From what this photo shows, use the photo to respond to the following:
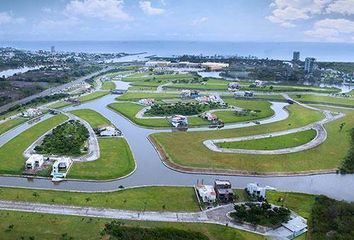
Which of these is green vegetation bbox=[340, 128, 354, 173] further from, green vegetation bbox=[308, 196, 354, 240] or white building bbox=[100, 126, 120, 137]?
white building bbox=[100, 126, 120, 137]

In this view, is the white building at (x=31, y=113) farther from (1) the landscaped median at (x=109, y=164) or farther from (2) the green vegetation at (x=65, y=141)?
(1) the landscaped median at (x=109, y=164)

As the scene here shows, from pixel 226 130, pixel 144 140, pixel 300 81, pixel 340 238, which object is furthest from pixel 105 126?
pixel 300 81

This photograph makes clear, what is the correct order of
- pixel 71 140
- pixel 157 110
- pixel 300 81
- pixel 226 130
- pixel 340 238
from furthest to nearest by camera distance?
1. pixel 300 81
2. pixel 157 110
3. pixel 226 130
4. pixel 71 140
5. pixel 340 238

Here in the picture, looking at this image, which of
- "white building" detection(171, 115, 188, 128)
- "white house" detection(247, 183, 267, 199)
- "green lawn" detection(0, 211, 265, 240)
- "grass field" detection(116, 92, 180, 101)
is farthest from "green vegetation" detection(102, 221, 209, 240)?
"grass field" detection(116, 92, 180, 101)

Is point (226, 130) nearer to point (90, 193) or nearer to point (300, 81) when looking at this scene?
point (90, 193)

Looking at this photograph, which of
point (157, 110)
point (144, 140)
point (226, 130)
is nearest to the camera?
point (144, 140)

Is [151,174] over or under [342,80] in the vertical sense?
under
